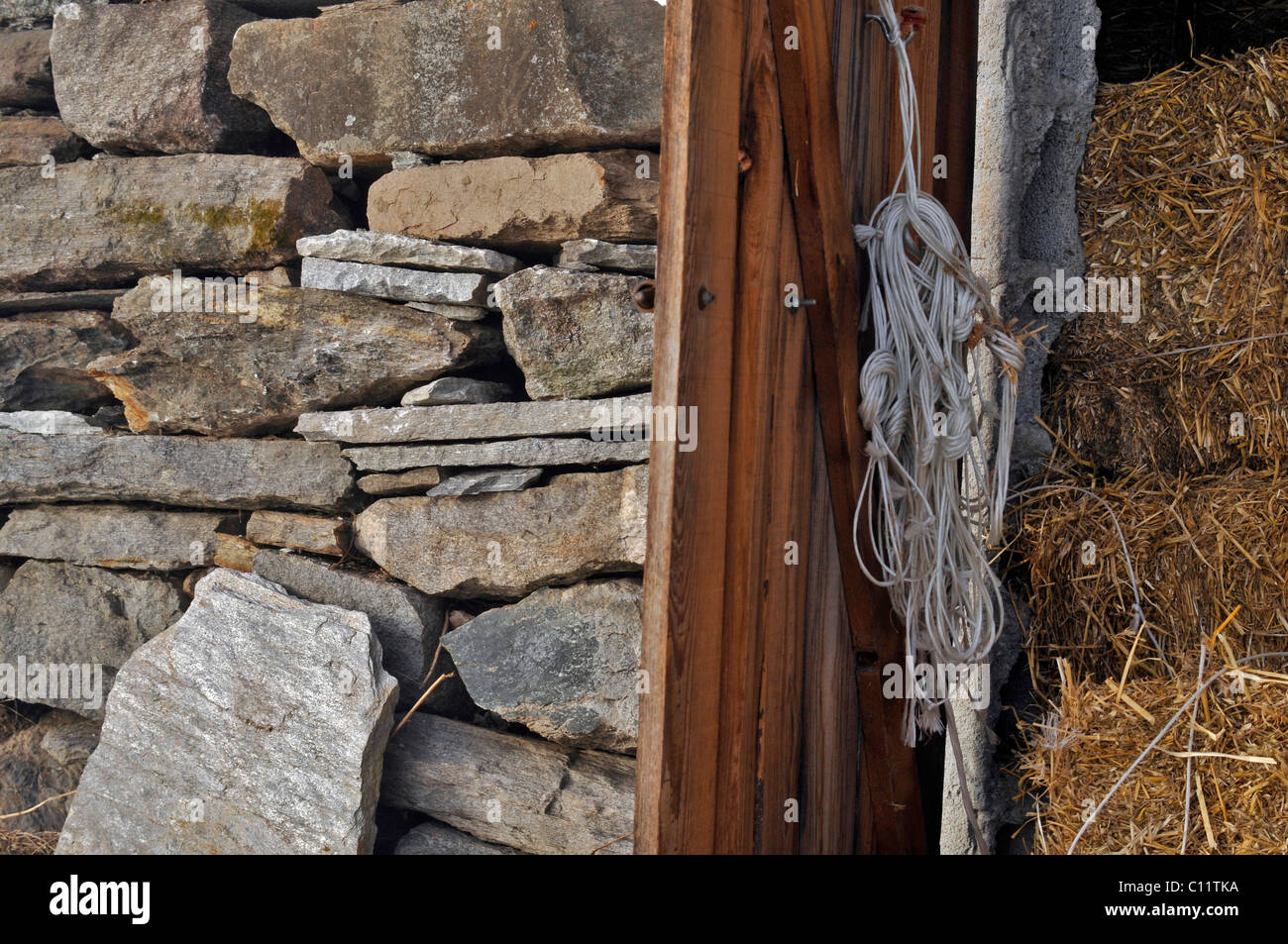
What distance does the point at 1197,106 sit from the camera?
2.30 m

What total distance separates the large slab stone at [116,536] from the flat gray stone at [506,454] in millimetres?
783

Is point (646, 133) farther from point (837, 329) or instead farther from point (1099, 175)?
point (837, 329)

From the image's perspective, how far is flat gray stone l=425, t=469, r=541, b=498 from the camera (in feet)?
11.4

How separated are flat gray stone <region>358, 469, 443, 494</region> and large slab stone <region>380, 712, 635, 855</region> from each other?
83cm

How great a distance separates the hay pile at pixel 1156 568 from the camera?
2.14 meters

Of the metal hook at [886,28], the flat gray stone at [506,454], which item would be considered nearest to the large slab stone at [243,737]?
the flat gray stone at [506,454]

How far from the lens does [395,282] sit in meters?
3.62

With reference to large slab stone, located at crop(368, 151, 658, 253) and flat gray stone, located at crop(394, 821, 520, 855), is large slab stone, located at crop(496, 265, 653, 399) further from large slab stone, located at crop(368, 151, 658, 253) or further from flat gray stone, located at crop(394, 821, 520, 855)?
flat gray stone, located at crop(394, 821, 520, 855)

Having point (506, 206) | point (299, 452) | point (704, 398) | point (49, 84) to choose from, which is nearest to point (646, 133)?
point (506, 206)

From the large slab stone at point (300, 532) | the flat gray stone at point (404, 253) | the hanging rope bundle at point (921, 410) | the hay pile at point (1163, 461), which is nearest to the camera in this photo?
the hanging rope bundle at point (921, 410)

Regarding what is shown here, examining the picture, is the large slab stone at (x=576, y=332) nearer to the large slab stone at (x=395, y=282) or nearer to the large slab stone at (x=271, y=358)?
the large slab stone at (x=395, y=282)

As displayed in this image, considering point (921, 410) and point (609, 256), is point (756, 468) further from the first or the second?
point (609, 256)

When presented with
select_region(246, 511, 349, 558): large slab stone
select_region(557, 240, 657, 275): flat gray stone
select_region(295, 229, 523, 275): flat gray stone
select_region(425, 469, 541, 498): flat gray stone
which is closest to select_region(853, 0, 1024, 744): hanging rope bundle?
select_region(557, 240, 657, 275): flat gray stone

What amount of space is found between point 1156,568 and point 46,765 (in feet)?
13.8
